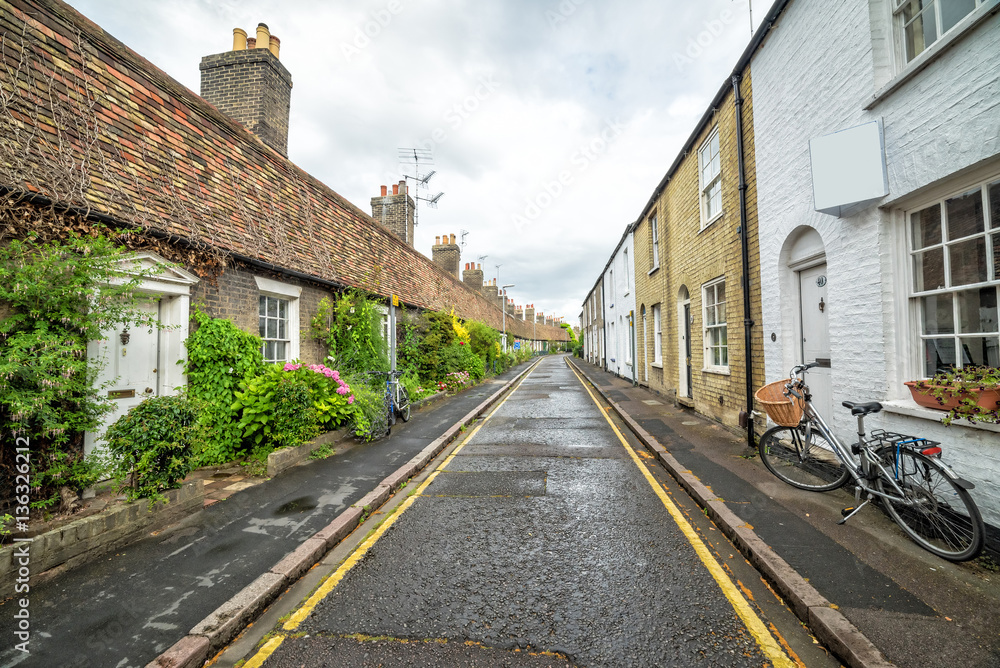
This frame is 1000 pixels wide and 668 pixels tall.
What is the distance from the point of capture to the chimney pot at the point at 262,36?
8.88 m

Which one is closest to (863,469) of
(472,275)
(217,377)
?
(217,377)

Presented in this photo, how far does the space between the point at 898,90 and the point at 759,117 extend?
2.87 m

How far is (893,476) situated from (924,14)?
4.35 m

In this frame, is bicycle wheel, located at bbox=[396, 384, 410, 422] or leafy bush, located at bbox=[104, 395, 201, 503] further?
bicycle wheel, located at bbox=[396, 384, 410, 422]

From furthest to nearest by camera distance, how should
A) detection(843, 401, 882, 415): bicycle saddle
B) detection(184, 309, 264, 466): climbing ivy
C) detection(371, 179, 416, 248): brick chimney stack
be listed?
detection(371, 179, 416, 248): brick chimney stack → detection(184, 309, 264, 466): climbing ivy → detection(843, 401, 882, 415): bicycle saddle

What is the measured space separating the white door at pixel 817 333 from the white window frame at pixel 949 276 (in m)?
1.22

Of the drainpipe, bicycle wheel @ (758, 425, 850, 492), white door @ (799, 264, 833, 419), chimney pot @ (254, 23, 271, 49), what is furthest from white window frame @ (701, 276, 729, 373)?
chimney pot @ (254, 23, 271, 49)

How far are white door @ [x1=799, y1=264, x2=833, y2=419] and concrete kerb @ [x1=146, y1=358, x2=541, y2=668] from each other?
5778mm

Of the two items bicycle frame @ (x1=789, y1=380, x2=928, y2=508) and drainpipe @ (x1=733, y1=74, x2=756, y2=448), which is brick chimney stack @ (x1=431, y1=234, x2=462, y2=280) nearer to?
drainpipe @ (x1=733, y1=74, x2=756, y2=448)

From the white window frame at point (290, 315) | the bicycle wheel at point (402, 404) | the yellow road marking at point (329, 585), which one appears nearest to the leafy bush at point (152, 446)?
the yellow road marking at point (329, 585)

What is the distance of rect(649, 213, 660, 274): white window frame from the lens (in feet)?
43.6

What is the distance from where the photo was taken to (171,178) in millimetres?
5984

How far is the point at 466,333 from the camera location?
1811 cm

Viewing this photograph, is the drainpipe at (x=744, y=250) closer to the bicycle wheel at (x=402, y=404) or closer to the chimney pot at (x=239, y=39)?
the bicycle wheel at (x=402, y=404)
